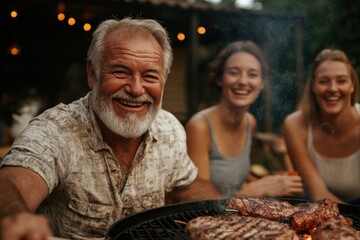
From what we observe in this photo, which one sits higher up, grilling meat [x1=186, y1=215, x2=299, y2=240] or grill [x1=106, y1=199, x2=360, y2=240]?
grilling meat [x1=186, y1=215, x2=299, y2=240]

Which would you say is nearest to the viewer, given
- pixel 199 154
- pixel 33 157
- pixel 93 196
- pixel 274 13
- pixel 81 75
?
pixel 33 157

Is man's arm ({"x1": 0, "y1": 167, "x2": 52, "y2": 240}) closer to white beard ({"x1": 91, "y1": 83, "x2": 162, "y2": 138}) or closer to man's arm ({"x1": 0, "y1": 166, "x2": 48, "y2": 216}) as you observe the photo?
man's arm ({"x1": 0, "y1": 166, "x2": 48, "y2": 216})

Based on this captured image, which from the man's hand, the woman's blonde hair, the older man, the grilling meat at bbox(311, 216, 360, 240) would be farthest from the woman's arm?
the man's hand

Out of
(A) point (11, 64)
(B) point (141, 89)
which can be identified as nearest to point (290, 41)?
(B) point (141, 89)

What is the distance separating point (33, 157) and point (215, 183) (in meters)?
2.88

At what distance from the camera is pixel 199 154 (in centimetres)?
470

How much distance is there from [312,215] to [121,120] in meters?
1.60

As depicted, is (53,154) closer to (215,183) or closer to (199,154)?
(199,154)

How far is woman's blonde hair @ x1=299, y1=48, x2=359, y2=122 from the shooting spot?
15.2 ft

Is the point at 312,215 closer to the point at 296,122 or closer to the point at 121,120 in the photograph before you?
the point at 121,120

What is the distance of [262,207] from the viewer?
2789mm

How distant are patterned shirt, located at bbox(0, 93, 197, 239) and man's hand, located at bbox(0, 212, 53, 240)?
110cm

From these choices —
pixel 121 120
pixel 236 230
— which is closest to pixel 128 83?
pixel 121 120

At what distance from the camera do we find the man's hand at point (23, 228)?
1375mm
